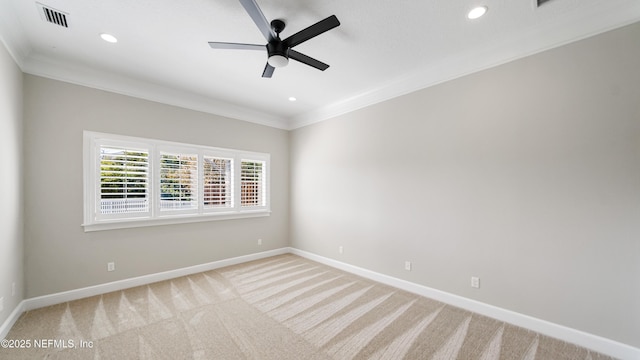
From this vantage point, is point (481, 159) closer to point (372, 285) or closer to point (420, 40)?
point (420, 40)

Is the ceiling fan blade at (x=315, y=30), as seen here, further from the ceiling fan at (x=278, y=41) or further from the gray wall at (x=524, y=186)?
the gray wall at (x=524, y=186)

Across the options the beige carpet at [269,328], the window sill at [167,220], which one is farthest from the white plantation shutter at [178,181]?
the beige carpet at [269,328]

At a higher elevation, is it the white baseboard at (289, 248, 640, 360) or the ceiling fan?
the ceiling fan

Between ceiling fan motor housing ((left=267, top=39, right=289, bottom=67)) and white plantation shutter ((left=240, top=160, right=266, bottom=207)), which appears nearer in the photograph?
ceiling fan motor housing ((left=267, top=39, right=289, bottom=67))

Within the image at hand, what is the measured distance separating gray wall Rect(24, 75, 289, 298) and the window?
0.13m

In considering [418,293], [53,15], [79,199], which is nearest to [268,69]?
[53,15]

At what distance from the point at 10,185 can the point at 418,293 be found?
4849 mm

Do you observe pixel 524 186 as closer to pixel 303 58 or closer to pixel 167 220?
pixel 303 58

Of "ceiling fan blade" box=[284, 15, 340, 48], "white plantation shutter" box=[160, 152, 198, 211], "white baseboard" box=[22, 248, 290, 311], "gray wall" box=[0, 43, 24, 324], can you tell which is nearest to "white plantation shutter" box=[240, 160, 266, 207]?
"white plantation shutter" box=[160, 152, 198, 211]

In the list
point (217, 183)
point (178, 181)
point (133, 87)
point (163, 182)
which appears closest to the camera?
point (133, 87)

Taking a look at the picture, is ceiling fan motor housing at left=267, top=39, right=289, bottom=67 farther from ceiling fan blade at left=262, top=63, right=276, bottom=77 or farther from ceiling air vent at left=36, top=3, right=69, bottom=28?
ceiling air vent at left=36, top=3, right=69, bottom=28

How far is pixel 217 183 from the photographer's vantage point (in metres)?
4.48

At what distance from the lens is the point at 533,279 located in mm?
2484

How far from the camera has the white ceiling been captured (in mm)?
2145
